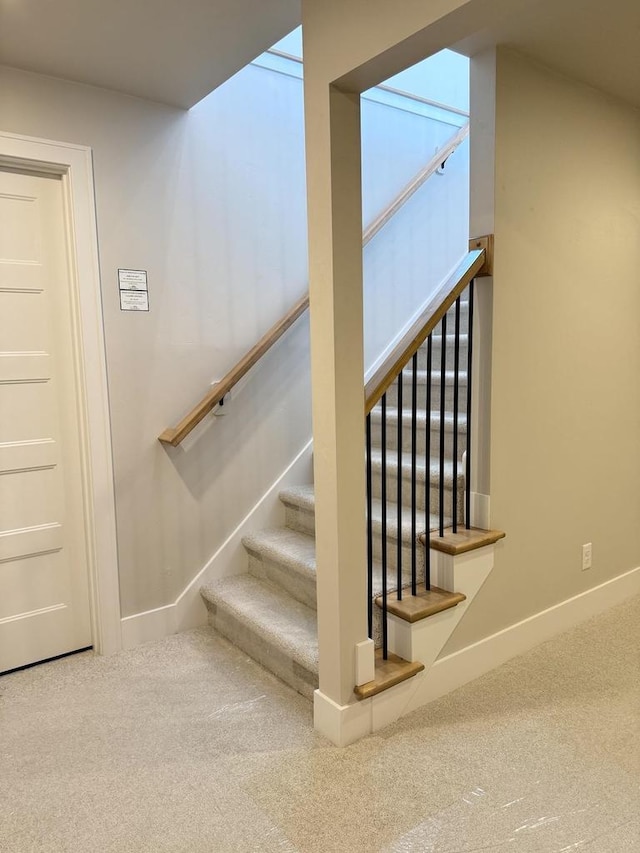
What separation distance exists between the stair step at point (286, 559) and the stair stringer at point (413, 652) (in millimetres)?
489

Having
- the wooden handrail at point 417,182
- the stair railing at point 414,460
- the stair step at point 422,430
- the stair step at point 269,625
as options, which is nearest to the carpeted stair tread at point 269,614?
the stair step at point 269,625

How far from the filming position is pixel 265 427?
9.50ft

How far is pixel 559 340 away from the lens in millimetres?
2449

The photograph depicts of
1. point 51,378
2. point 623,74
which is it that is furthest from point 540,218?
point 51,378

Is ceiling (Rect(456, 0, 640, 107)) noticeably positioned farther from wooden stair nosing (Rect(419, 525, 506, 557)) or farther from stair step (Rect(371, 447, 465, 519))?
wooden stair nosing (Rect(419, 525, 506, 557))

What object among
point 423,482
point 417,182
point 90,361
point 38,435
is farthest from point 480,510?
point 417,182

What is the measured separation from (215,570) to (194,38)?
2106 millimetres

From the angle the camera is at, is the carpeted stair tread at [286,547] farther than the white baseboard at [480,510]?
Yes

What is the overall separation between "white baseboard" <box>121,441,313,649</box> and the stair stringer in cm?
93

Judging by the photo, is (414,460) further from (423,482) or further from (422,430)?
(422,430)

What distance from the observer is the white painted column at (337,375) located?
5.65ft

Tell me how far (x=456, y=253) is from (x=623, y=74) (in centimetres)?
155

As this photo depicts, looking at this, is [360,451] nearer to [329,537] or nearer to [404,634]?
[329,537]

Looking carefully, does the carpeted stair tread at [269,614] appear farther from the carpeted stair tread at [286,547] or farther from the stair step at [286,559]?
the carpeted stair tread at [286,547]
